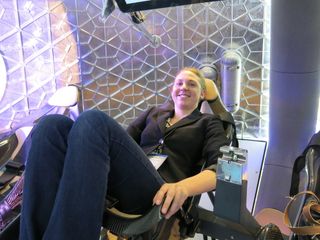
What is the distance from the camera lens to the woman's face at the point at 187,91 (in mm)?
1637

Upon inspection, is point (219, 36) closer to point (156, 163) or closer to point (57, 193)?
point (156, 163)

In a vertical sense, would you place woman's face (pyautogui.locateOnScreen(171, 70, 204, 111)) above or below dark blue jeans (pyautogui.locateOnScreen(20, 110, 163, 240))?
above

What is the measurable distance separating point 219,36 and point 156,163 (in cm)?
137

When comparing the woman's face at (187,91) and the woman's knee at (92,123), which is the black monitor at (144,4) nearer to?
the woman's face at (187,91)

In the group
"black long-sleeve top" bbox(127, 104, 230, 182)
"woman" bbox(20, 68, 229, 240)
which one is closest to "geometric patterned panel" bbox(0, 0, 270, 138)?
"black long-sleeve top" bbox(127, 104, 230, 182)

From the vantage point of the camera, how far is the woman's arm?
98 centimetres

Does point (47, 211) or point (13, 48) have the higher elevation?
point (13, 48)

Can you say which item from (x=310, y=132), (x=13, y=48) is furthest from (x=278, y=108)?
(x=13, y=48)

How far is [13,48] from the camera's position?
2373 millimetres

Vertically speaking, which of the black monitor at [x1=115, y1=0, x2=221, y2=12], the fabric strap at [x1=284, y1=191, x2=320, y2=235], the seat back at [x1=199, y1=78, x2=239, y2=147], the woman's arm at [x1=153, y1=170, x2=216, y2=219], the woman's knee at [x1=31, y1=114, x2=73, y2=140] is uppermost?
the black monitor at [x1=115, y1=0, x2=221, y2=12]

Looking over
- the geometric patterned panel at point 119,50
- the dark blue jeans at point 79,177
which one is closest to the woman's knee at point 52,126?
the dark blue jeans at point 79,177

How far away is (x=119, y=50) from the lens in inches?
100

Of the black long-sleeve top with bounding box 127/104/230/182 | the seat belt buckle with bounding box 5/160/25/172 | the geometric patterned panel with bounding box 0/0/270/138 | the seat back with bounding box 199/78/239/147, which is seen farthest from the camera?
the geometric patterned panel with bounding box 0/0/270/138

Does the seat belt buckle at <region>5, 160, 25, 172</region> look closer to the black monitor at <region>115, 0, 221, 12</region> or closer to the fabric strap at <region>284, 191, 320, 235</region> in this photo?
the black monitor at <region>115, 0, 221, 12</region>
